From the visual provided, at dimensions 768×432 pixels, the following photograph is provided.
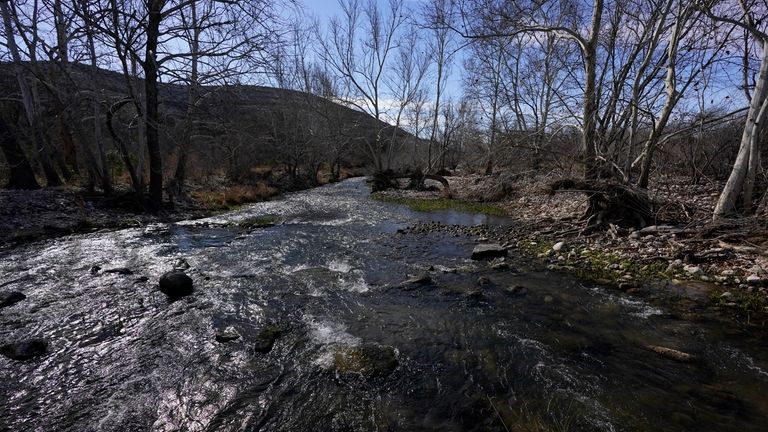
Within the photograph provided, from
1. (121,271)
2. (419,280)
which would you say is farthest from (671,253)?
(121,271)

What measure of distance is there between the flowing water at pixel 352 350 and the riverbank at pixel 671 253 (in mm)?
790

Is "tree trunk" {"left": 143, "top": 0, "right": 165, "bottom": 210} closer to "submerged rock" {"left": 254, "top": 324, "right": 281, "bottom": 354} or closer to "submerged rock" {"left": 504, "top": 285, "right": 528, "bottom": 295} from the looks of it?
"submerged rock" {"left": 254, "top": 324, "right": 281, "bottom": 354}

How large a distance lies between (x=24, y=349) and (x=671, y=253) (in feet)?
34.6

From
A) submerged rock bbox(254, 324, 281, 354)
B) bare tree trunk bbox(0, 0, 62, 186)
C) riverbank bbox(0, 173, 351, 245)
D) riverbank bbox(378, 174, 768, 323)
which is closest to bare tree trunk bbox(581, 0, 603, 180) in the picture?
riverbank bbox(378, 174, 768, 323)

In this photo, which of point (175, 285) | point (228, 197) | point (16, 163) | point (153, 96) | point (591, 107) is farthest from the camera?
point (228, 197)

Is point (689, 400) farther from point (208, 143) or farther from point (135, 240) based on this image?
point (208, 143)

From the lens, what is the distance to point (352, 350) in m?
4.53

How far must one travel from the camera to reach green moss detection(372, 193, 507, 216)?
15109 mm

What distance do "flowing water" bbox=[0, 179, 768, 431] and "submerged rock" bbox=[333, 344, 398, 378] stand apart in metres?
0.06

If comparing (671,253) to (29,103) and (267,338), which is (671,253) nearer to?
(267,338)

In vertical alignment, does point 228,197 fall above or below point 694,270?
above

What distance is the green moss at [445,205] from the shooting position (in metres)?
15.1

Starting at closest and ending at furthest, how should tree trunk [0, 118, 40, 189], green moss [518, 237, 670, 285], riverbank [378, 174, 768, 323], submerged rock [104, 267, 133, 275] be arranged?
riverbank [378, 174, 768, 323]
green moss [518, 237, 670, 285]
submerged rock [104, 267, 133, 275]
tree trunk [0, 118, 40, 189]

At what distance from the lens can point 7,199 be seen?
1038 cm
